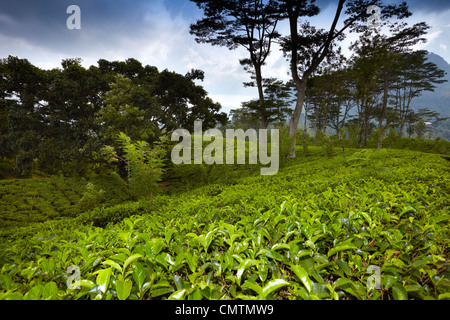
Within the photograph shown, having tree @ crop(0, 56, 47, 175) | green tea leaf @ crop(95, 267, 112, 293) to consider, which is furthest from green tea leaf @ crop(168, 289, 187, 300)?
tree @ crop(0, 56, 47, 175)

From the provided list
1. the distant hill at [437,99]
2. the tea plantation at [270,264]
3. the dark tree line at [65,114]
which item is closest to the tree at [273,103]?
the dark tree line at [65,114]

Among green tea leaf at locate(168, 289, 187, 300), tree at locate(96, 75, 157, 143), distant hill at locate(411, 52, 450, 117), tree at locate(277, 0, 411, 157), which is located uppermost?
distant hill at locate(411, 52, 450, 117)

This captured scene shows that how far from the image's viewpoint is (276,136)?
341 inches

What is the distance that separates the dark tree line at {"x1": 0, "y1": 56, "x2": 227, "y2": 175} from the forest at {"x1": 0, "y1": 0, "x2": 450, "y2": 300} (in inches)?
3.0

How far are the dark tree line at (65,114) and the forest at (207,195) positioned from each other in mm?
77

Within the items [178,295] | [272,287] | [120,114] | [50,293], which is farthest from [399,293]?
[120,114]

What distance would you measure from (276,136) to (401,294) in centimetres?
Answer: 821

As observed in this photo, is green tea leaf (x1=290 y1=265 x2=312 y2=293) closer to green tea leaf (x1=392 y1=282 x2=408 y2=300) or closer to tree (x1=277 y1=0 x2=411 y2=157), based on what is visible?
green tea leaf (x1=392 y1=282 x2=408 y2=300)

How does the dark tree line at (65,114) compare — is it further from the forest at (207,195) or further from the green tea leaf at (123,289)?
the green tea leaf at (123,289)

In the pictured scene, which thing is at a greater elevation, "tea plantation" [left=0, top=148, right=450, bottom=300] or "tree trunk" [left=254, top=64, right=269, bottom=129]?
"tree trunk" [left=254, top=64, right=269, bottom=129]

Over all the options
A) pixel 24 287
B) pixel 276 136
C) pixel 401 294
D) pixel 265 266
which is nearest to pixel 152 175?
pixel 24 287

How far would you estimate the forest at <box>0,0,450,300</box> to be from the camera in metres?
1.00

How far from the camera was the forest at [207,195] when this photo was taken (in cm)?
100
